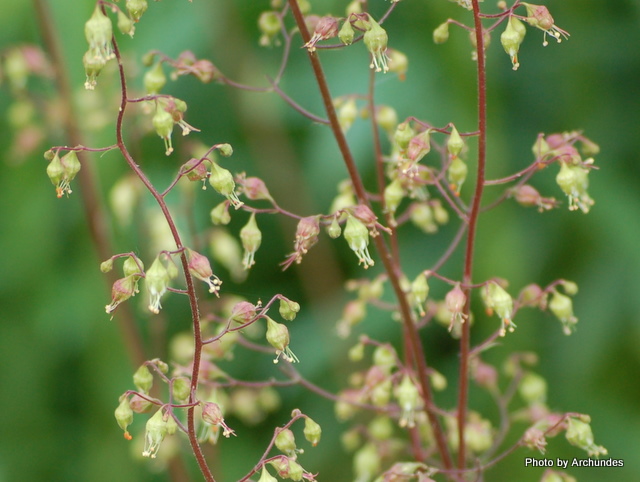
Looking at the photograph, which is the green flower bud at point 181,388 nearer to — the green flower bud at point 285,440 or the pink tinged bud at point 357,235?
the green flower bud at point 285,440

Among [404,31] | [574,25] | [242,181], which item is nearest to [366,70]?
[404,31]

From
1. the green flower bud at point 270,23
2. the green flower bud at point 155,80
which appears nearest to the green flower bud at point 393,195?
the green flower bud at point 270,23

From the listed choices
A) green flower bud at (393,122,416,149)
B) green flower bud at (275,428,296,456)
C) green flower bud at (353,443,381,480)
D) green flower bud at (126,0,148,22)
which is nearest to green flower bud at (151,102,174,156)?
green flower bud at (126,0,148,22)

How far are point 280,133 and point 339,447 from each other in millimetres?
1221

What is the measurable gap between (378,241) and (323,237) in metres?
1.42

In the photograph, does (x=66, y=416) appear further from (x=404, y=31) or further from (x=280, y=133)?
(x=404, y=31)

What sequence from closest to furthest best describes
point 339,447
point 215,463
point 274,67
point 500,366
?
point 215,463, point 500,366, point 339,447, point 274,67

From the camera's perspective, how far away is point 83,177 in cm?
259

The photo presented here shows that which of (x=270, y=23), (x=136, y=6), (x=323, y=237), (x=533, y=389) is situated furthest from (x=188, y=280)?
(x=323, y=237)

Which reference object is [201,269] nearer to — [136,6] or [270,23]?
[136,6]

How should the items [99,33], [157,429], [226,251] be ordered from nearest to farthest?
[99,33] < [157,429] < [226,251]

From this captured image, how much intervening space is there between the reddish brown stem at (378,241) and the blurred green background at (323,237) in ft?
3.41

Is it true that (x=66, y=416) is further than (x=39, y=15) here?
Yes

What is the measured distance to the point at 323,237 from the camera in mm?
3055
